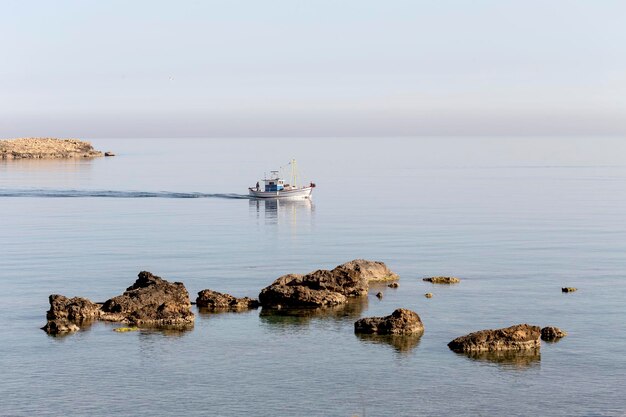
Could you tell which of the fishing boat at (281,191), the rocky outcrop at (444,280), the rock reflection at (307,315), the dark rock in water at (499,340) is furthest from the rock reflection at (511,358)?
the fishing boat at (281,191)

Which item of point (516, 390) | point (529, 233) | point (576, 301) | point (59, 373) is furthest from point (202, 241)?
point (516, 390)

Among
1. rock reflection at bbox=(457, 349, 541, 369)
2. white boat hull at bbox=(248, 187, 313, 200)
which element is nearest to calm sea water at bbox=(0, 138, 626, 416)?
rock reflection at bbox=(457, 349, 541, 369)

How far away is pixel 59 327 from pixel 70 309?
2.81 metres

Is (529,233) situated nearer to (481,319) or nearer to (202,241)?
(202,241)

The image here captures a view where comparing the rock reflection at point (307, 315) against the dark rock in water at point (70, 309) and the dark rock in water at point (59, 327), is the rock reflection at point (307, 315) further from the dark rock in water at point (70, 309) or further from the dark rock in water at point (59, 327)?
the dark rock in water at point (59, 327)

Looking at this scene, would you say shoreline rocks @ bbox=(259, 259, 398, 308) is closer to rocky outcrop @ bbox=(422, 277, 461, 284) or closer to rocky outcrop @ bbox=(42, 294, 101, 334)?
rocky outcrop @ bbox=(422, 277, 461, 284)

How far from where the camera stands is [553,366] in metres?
58.7

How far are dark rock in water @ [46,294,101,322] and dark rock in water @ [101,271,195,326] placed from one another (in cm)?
116

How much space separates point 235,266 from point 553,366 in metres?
44.9

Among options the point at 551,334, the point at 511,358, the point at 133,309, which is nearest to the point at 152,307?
the point at 133,309

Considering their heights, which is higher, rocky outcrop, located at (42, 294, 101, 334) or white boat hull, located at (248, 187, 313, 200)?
white boat hull, located at (248, 187, 313, 200)

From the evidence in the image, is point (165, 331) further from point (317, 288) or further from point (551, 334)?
point (551, 334)

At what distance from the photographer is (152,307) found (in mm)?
70250

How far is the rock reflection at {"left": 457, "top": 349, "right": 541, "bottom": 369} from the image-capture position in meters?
58.8
